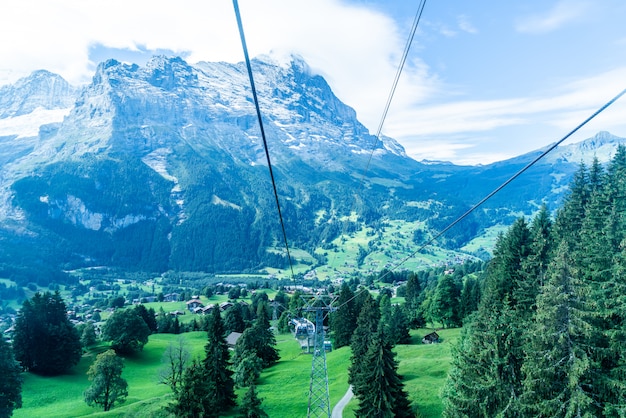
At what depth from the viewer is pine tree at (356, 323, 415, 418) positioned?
35469 mm

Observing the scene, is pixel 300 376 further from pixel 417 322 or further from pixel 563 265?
pixel 563 265

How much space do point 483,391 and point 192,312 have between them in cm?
14317

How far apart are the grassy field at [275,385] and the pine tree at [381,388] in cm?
516

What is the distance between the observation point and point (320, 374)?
6056 cm

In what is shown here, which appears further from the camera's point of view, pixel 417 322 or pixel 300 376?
pixel 417 322

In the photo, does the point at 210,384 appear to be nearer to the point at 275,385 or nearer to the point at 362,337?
the point at 275,385

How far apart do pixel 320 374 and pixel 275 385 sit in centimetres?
Answer: 688

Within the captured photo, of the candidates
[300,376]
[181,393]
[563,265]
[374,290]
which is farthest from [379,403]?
[374,290]

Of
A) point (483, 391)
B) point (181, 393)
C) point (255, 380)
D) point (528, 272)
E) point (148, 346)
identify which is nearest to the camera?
point (483, 391)

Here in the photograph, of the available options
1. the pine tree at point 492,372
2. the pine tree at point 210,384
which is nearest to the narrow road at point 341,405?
the pine tree at point 210,384

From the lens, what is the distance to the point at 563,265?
23531 mm

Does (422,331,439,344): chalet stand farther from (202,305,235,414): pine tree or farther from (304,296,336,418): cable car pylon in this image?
(202,305,235,414): pine tree

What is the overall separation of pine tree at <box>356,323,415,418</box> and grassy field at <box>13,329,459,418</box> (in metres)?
5.16

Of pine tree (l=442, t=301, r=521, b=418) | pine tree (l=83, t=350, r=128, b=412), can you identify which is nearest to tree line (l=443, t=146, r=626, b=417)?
pine tree (l=442, t=301, r=521, b=418)
